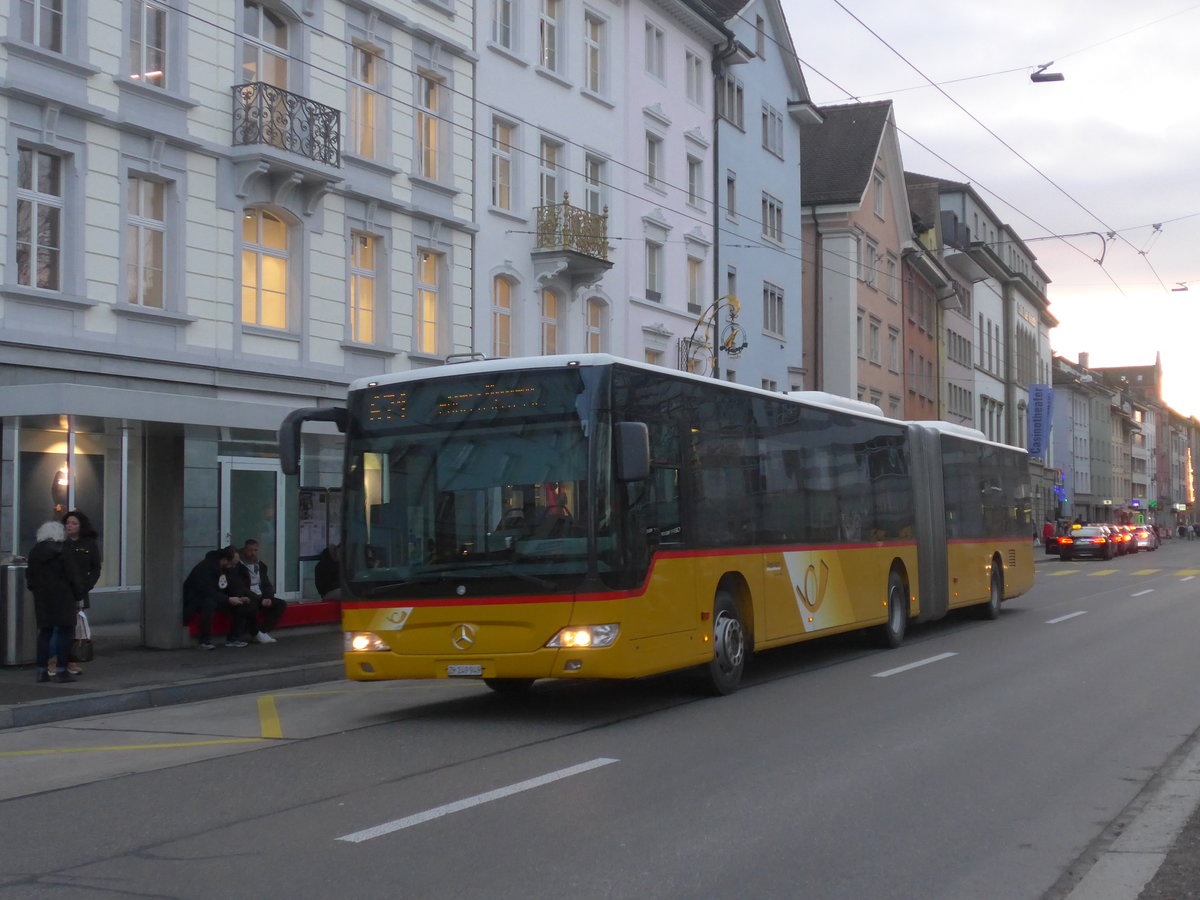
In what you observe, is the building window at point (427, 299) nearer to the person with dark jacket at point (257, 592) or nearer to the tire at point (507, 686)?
the person with dark jacket at point (257, 592)

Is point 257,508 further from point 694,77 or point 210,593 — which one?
point 694,77

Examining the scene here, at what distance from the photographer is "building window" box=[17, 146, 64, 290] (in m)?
18.7

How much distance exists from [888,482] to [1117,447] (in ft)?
385

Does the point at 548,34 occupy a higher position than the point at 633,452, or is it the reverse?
the point at 548,34

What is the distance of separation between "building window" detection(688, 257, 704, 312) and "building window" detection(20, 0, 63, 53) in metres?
20.7

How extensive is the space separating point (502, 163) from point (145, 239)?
1025 centimetres

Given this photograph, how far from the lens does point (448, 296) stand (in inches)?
1076

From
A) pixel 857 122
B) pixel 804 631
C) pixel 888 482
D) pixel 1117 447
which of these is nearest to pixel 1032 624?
pixel 888 482

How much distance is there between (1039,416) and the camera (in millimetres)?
80562

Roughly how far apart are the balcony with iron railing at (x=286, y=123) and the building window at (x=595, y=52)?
10.4 m

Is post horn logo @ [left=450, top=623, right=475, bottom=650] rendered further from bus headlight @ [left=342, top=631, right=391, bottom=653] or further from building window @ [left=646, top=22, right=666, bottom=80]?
building window @ [left=646, top=22, right=666, bottom=80]

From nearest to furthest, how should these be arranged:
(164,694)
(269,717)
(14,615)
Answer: (269,717) → (164,694) → (14,615)

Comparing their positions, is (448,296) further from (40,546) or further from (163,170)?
(40,546)

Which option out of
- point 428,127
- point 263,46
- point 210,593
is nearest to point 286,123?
point 263,46
